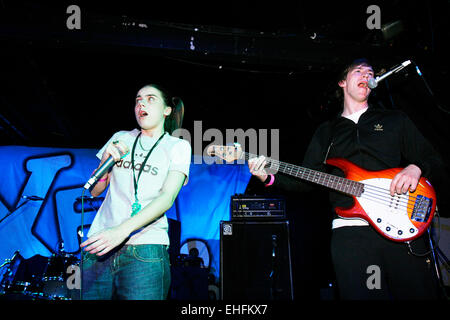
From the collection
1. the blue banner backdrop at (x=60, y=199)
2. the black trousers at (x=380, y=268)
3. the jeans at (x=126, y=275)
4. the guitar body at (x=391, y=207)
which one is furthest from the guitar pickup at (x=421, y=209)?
the blue banner backdrop at (x=60, y=199)

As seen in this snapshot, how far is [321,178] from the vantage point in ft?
8.35

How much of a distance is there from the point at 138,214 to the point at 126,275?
1.06 ft

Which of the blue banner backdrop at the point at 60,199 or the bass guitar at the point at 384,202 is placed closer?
the bass guitar at the point at 384,202

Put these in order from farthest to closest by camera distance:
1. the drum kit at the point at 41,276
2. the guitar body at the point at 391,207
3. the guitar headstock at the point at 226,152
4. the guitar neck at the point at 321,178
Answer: the drum kit at the point at 41,276
the guitar headstock at the point at 226,152
the guitar neck at the point at 321,178
the guitar body at the point at 391,207

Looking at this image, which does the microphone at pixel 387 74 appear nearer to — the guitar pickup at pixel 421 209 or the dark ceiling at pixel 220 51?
the guitar pickup at pixel 421 209

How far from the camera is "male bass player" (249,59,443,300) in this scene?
2033mm

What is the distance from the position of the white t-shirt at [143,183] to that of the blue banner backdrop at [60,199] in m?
3.76

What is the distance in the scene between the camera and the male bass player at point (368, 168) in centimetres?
203

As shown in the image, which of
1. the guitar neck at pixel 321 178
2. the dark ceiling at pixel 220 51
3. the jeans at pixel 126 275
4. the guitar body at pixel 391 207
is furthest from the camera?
the dark ceiling at pixel 220 51

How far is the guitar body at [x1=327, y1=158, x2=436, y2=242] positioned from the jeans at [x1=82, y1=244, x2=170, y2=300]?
1.35 m

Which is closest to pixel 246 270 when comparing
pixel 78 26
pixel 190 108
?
pixel 190 108

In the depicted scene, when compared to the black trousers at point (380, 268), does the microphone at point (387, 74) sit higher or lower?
higher

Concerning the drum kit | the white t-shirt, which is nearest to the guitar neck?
the white t-shirt
